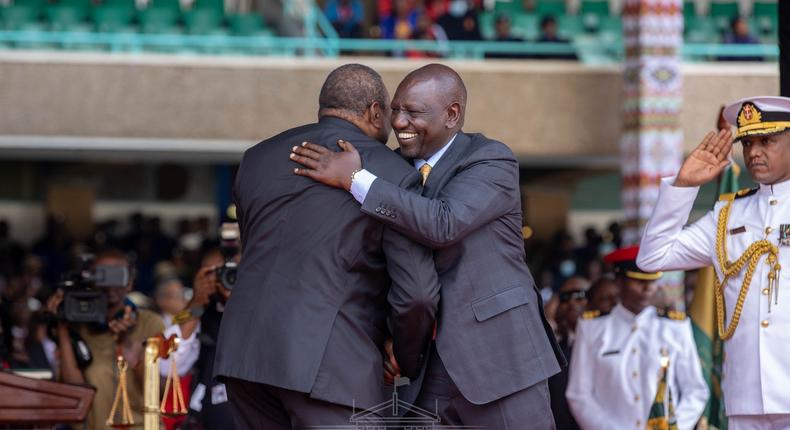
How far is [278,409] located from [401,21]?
1132cm

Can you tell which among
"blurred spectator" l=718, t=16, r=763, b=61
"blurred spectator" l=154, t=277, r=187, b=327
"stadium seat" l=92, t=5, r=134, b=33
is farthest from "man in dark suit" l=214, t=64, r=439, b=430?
"blurred spectator" l=718, t=16, r=763, b=61

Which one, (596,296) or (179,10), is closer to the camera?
(596,296)

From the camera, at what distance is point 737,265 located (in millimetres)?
5199

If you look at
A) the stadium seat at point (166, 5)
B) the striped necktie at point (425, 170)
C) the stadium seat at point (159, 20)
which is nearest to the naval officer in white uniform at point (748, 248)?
the striped necktie at point (425, 170)

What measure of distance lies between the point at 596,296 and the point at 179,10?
9514mm

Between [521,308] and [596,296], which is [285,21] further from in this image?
[521,308]

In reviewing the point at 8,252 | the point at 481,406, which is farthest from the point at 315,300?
the point at 8,252

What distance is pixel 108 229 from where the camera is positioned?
54.2 feet

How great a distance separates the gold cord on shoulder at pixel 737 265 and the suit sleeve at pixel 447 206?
1032mm

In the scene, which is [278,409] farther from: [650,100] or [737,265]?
[650,100]

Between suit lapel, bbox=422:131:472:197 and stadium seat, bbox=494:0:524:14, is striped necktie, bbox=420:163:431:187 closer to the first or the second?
suit lapel, bbox=422:131:472:197

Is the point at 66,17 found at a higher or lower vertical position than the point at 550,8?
higher

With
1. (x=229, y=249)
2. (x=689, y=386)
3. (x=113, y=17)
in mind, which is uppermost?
(x=113, y=17)

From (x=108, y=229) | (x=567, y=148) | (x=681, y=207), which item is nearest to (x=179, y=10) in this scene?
(x=108, y=229)
